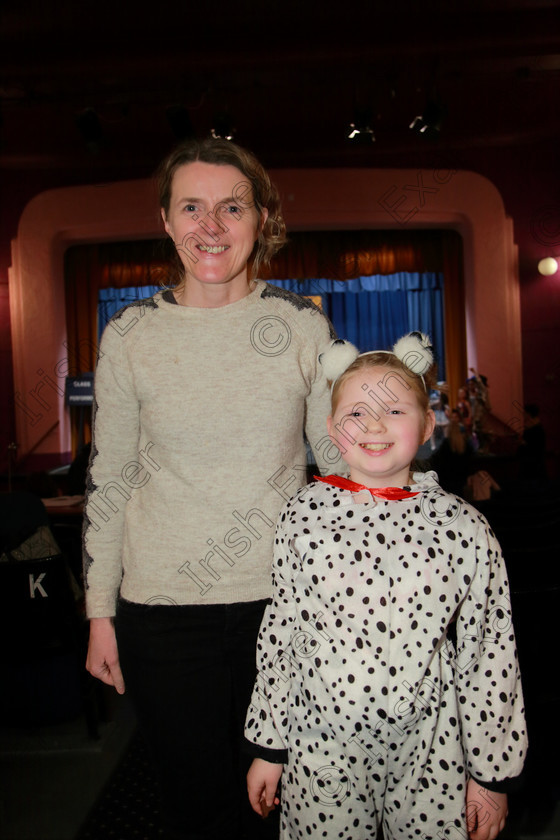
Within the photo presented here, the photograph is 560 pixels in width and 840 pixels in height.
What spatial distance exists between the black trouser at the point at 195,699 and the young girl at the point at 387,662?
0.12 metres

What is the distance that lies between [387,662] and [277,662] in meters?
0.16

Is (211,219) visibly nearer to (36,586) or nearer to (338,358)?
(338,358)

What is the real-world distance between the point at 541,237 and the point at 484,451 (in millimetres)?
2222

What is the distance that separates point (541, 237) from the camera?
20.9 feet

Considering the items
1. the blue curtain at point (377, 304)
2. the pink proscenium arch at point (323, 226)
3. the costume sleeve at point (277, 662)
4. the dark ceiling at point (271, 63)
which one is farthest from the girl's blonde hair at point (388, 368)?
the blue curtain at point (377, 304)

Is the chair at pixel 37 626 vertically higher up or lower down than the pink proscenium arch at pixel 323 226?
lower down

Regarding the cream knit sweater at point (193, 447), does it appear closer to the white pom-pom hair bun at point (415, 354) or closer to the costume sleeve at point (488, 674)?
the white pom-pom hair bun at point (415, 354)

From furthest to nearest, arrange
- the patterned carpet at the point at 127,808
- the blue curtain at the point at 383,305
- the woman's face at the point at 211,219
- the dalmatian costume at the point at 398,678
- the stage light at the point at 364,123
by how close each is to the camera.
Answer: the blue curtain at the point at 383,305
the stage light at the point at 364,123
the patterned carpet at the point at 127,808
the woman's face at the point at 211,219
the dalmatian costume at the point at 398,678

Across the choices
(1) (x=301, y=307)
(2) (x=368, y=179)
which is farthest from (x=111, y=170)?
(1) (x=301, y=307)

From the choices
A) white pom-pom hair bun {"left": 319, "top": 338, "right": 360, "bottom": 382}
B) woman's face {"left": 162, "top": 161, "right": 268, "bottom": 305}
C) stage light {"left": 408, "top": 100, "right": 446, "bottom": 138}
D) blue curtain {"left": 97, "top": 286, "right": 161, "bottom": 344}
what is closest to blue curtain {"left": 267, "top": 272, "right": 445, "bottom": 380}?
blue curtain {"left": 97, "top": 286, "right": 161, "bottom": 344}

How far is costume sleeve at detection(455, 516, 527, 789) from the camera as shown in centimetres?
94

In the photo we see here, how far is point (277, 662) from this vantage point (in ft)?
3.23

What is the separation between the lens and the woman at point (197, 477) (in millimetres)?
1071

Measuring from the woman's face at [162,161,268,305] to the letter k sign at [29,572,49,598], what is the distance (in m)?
1.37
